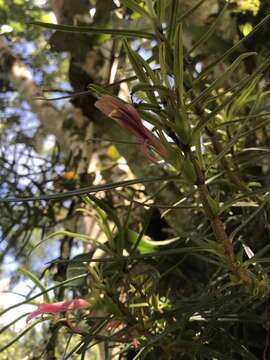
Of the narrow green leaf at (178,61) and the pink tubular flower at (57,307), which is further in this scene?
the pink tubular flower at (57,307)

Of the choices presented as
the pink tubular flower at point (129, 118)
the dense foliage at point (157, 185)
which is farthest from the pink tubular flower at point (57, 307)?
the pink tubular flower at point (129, 118)

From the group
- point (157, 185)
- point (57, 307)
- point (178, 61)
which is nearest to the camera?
point (178, 61)

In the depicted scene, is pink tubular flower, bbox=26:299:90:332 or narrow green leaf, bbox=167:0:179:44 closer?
narrow green leaf, bbox=167:0:179:44

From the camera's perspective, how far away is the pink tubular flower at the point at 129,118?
1.26ft

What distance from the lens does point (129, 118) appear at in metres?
0.39

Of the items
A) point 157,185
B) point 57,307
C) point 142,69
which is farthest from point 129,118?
point 157,185

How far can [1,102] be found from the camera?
1814 mm

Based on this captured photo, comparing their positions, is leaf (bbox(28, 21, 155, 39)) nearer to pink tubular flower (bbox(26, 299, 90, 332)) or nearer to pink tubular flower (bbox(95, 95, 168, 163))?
pink tubular flower (bbox(95, 95, 168, 163))

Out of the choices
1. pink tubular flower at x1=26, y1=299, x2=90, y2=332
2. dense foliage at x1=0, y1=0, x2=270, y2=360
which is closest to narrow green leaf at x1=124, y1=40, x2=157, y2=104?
dense foliage at x1=0, y1=0, x2=270, y2=360

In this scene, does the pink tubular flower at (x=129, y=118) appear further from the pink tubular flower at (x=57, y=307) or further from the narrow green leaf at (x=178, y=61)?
the pink tubular flower at (x=57, y=307)

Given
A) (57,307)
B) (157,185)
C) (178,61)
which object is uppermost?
(157,185)

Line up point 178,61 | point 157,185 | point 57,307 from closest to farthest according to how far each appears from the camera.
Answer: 1. point 178,61
2. point 57,307
3. point 157,185

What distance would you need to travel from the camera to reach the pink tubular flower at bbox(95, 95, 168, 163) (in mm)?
383

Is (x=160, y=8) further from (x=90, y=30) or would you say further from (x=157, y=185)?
(x=157, y=185)
